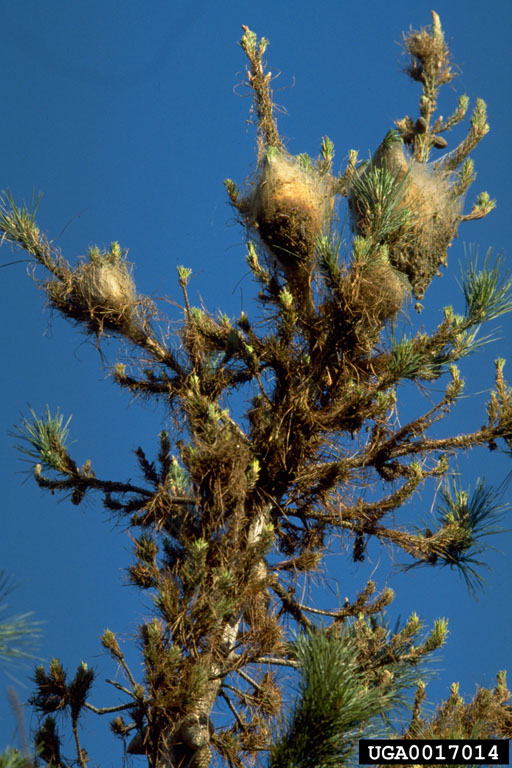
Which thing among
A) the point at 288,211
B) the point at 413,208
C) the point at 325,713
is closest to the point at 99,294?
the point at 288,211

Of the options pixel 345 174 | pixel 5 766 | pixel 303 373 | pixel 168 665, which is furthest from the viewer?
pixel 345 174

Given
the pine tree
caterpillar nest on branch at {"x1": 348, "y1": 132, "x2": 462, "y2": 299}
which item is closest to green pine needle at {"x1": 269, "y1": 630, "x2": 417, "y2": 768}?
the pine tree

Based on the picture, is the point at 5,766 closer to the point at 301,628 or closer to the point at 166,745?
the point at 166,745

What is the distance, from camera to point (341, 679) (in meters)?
4.36

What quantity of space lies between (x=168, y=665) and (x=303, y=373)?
191cm

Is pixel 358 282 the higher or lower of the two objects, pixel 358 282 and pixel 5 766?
the higher

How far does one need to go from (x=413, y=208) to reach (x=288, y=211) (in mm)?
831

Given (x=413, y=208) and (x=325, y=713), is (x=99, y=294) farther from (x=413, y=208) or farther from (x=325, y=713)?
(x=325, y=713)

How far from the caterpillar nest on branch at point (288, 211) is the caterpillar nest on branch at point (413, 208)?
0.84 feet

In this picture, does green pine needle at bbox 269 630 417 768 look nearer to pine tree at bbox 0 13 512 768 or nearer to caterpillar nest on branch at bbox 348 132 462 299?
pine tree at bbox 0 13 512 768

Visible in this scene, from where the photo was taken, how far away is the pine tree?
501 cm

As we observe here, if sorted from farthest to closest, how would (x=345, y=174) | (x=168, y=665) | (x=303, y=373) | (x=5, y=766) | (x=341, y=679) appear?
(x=345, y=174) < (x=303, y=373) < (x=168, y=665) < (x=341, y=679) < (x=5, y=766)

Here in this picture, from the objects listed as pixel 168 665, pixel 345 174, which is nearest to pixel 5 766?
pixel 168 665

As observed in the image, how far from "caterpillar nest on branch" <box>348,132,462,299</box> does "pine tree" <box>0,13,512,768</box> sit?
0.05 feet
